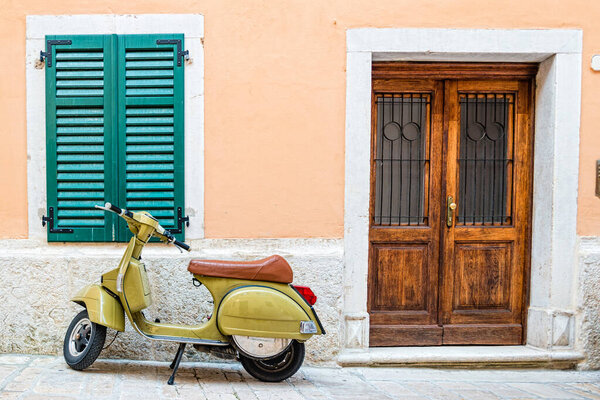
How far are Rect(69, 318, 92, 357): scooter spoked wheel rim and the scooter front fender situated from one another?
0.20m

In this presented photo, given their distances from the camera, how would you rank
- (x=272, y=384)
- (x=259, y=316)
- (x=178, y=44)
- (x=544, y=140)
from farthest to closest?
(x=544, y=140) → (x=178, y=44) → (x=272, y=384) → (x=259, y=316)

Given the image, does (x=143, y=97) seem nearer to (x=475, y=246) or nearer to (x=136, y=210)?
(x=136, y=210)

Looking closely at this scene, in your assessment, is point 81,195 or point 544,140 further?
point 544,140

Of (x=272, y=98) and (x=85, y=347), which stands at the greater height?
(x=272, y=98)

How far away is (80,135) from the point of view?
14.6 feet

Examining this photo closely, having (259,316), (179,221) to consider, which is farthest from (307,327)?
(179,221)

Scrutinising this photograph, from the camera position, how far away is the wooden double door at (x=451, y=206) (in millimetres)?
4805

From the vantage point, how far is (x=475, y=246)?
15.9ft

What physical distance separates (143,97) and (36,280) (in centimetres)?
180

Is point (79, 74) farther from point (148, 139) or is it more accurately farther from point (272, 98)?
point (272, 98)

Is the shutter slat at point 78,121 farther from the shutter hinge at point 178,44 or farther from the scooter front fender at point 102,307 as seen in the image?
the scooter front fender at point 102,307

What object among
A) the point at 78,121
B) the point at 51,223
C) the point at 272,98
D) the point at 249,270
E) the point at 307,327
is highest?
the point at 272,98

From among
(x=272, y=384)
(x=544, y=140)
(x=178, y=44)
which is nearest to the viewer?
(x=272, y=384)

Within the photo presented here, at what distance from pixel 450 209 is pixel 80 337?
3.35 metres
